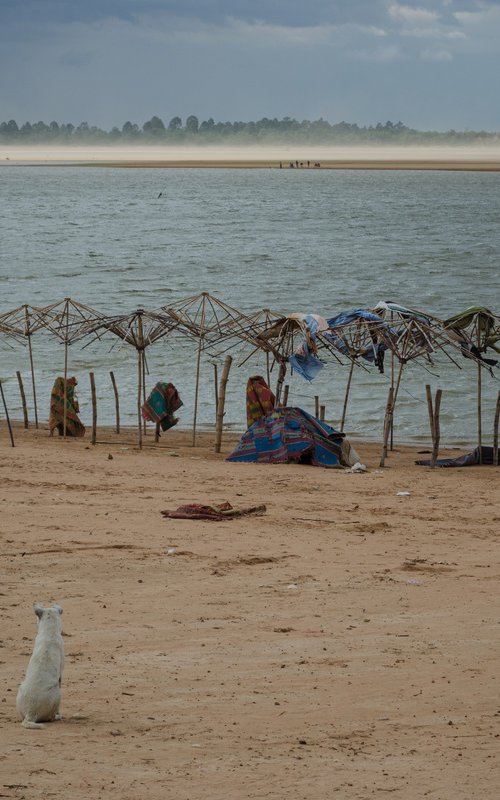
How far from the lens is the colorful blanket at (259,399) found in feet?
47.4

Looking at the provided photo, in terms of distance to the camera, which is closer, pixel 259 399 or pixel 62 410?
pixel 259 399

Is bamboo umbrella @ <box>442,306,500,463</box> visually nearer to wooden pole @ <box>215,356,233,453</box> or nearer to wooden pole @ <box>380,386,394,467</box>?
wooden pole @ <box>380,386,394,467</box>

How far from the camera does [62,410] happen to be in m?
15.4

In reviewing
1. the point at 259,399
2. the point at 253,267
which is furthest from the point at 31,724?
the point at 253,267

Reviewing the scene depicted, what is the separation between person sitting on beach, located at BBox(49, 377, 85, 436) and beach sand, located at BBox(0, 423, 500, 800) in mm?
3282

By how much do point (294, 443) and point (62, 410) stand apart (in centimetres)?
352

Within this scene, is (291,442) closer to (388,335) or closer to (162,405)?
(388,335)

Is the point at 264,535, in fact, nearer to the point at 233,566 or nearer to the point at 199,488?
the point at 233,566

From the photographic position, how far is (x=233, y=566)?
28.2ft

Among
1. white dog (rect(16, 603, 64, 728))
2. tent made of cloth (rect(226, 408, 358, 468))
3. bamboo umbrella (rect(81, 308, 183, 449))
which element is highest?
bamboo umbrella (rect(81, 308, 183, 449))

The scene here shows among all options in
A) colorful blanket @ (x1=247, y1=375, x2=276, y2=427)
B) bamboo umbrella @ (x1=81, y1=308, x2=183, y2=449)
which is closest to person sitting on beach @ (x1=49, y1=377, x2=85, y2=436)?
bamboo umbrella @ (x1=81, y1=308, x2=183, y2=449)

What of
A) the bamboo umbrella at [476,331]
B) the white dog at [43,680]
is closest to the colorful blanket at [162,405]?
the bamboo umbrella at [476,331]

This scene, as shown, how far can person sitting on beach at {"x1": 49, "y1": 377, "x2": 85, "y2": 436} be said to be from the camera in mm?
15312

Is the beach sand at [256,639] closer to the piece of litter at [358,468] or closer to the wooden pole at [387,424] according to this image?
the piece of litter at [358,468]
